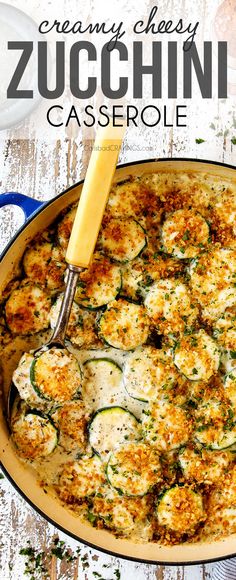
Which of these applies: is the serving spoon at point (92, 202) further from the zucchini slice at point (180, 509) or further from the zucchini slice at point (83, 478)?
the zucchini slice at point (180, 509)

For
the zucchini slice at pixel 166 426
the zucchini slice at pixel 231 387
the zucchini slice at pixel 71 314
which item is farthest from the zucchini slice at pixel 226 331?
the zucchini slice at pixel 71 314

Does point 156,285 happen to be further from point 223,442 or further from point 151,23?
point 151,23

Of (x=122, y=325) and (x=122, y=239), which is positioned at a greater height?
(x=122, y=239)

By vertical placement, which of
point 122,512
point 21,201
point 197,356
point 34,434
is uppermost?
point 21,201

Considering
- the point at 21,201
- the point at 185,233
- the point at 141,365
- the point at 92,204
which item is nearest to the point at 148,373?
the point at 141,365

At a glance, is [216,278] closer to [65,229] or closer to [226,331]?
[226,331]

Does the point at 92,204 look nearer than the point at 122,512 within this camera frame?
Yes
